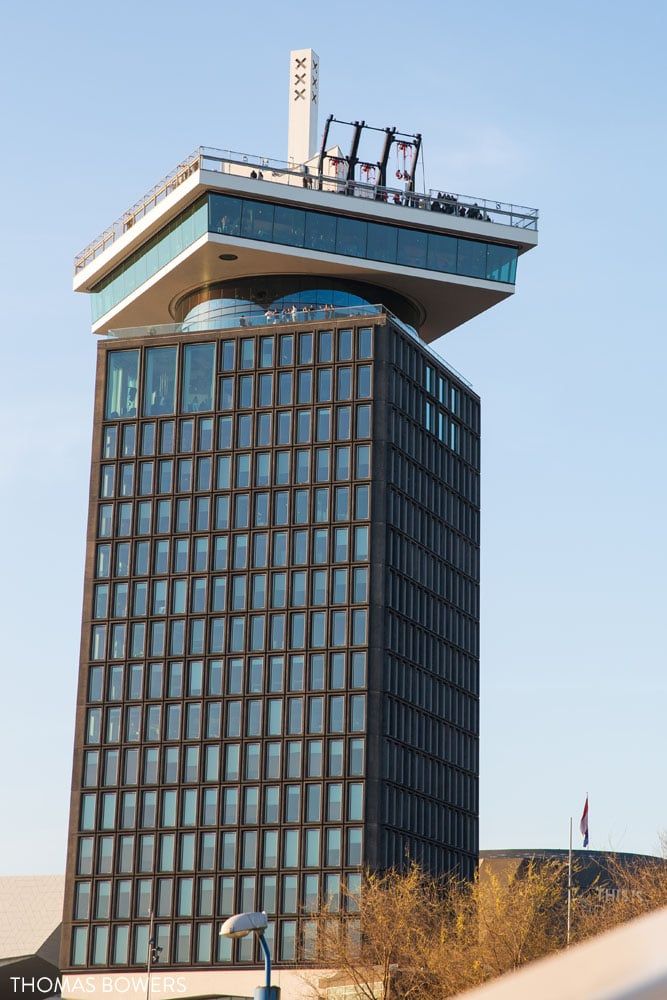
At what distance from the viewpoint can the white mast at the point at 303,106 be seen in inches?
5340

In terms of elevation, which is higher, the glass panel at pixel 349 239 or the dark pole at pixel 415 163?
the dark pole at pixel 415 163

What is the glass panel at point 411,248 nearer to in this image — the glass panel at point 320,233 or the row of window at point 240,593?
the glass panel at point 320,233

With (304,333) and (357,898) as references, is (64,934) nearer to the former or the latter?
(357,898)

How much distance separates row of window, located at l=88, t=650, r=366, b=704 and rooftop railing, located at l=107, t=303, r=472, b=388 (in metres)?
26.6

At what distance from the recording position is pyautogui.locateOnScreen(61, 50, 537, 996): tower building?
12019cm

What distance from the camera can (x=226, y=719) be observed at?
123125 mm

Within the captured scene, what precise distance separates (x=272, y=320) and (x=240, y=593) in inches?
876

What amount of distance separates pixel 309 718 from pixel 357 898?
14.4 m

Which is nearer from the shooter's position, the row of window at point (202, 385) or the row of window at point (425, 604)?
the row of window at point (425, 604)

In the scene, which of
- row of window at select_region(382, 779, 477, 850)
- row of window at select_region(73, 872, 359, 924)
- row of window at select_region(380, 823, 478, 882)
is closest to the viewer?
row of window at select_region(73, 872, 359, 924)

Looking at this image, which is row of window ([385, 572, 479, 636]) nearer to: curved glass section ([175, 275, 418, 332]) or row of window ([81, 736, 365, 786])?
row of window ([81, 736, 365, 786])

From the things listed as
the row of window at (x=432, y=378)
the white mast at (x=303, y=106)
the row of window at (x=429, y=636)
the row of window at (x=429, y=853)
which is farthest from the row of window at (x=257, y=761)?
the white mast at (x=303, y=106)

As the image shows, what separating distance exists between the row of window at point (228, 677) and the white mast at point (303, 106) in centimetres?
4103

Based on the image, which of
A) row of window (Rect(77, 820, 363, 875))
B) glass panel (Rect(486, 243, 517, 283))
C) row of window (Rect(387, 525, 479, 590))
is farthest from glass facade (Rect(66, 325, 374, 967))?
glass panel (Rect(486, 243, 517, 283))
